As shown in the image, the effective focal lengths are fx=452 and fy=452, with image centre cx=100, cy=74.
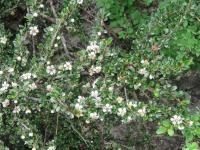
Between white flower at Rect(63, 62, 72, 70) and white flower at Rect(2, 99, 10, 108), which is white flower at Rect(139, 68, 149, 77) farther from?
white flower at Rect(2, 99, 10, 108)

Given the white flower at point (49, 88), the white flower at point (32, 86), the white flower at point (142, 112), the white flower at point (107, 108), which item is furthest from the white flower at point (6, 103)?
the white flower at point (142, 112)

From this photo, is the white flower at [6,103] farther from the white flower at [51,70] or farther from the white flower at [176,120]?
the white flower at [176,120]

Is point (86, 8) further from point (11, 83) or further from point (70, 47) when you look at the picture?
point (11, 83)

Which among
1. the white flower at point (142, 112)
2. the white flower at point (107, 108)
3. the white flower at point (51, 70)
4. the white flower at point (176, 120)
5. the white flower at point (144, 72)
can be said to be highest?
the white flower at point (51, 70)

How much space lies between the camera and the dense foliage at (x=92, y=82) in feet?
10.1

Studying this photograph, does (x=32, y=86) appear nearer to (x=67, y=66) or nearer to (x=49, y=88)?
(x=49, y=88)

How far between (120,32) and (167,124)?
1.11 metres

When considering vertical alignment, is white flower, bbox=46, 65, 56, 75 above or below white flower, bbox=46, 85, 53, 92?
above

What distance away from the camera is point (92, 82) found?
3.26 metres

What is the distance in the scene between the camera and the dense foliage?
3070 millimetres

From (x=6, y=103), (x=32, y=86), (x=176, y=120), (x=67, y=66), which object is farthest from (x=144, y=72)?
(x=6, y=103)

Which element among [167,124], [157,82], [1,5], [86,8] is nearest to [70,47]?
[86,8]

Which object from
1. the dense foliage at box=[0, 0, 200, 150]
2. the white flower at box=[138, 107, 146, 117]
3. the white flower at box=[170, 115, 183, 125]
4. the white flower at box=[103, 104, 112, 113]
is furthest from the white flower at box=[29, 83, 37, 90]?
the white flower at box=[170, 115, 183, 125]

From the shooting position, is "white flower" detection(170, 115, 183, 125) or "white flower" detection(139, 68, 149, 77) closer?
"white flower" detection(170, 115, 183, 125)
